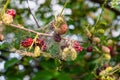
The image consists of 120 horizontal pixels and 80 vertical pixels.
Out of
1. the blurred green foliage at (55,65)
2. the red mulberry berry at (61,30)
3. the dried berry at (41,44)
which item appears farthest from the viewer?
the blurred green foliage at (55,65)

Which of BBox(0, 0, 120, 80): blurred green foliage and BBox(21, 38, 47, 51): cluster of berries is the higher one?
BBox(21, 38, 47, 51): cluster of berries

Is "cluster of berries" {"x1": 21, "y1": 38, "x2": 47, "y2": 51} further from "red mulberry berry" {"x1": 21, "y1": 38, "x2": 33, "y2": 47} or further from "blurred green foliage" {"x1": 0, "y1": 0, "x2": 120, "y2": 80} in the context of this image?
"blurred green foliage" {"x1": 0, "y1": 0, "x2": 120, "y2": 80}

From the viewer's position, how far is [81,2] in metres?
2.98

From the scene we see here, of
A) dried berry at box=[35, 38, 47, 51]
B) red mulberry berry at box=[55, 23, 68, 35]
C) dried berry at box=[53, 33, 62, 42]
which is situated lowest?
dried berry at box=[35, 38, 47, 51]

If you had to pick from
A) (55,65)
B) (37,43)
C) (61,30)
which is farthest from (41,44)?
(55,65)

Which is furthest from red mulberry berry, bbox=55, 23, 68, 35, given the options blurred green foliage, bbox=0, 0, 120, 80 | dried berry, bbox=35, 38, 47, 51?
blurred green foliage, bbox=0, 0, 120, 80

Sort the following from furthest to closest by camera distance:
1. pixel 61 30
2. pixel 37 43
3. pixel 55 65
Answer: pixel 55 65 → pixel 37 43 → pixel 61 30

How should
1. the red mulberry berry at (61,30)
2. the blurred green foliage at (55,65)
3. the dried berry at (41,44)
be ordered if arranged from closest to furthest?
the red mulberry berry at (61,30), the dried berry at (41,44), the blurred green foliage at (55,65)

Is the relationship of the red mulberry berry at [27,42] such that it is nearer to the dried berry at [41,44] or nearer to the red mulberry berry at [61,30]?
the dried berry at [41,44]

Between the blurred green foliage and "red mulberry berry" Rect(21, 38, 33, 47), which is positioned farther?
the blurred green foliage

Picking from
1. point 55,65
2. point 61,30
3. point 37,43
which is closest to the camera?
point 61,30

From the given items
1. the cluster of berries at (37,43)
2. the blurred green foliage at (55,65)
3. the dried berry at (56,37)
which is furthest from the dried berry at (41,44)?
the blurred green foliage at (55,65)

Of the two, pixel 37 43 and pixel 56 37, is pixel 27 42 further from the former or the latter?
pixel 56 37

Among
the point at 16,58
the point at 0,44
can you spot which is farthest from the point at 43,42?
the point at 16,58
